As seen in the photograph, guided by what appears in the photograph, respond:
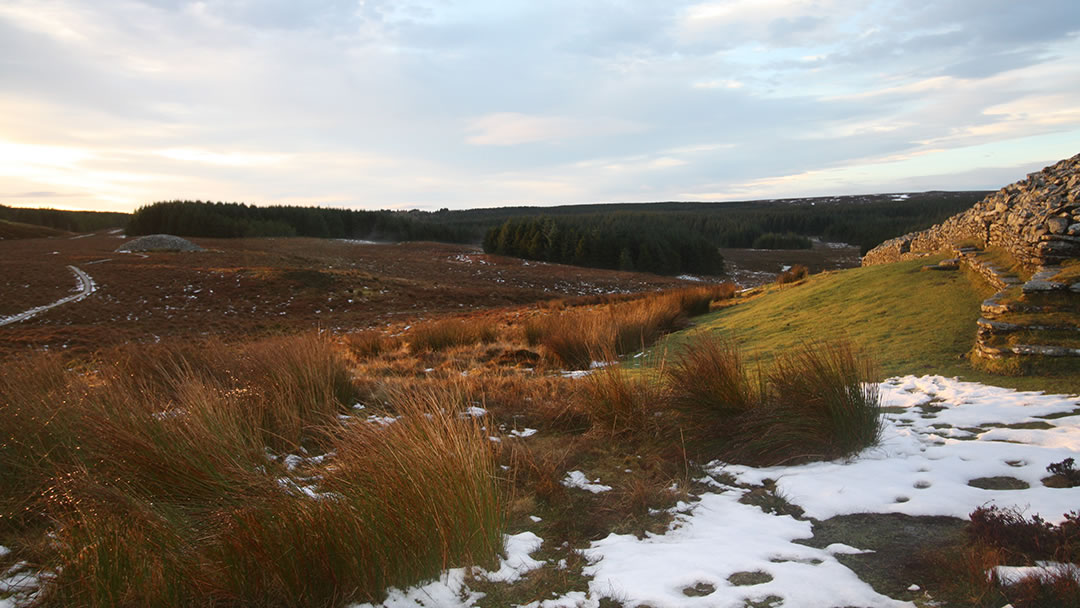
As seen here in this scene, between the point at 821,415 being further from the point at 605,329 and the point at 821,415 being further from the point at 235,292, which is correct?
the point at 235,292

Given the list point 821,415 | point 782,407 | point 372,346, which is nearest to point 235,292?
point 372,346

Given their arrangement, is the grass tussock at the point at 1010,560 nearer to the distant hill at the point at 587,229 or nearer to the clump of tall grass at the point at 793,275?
the clump of tall grass at the point at 793,275

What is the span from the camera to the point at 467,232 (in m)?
108

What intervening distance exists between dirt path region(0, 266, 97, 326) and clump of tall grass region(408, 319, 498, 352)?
2065 centimetres

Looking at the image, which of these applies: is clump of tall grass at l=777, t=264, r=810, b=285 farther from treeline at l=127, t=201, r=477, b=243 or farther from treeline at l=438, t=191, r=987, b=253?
treeline at l=438, t=191, r=987, b=253

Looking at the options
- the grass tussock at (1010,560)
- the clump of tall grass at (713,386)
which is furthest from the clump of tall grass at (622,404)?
the grass tussock at (1010,560)

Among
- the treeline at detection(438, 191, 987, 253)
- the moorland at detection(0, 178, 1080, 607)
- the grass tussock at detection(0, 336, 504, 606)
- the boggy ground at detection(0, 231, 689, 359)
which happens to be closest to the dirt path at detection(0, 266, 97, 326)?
the boggy ground at detection(0, 231, 689, 359)

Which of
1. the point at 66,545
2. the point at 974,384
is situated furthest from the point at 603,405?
the point at 66,545

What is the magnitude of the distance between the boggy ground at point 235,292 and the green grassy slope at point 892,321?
15.4 m

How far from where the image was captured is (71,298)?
27.3 meters

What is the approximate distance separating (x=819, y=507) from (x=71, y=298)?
111 ft

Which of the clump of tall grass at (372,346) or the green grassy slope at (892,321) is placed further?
the clump of tall grass at (372,346)

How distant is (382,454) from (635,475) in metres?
1.85

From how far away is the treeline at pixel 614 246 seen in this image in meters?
65.4
